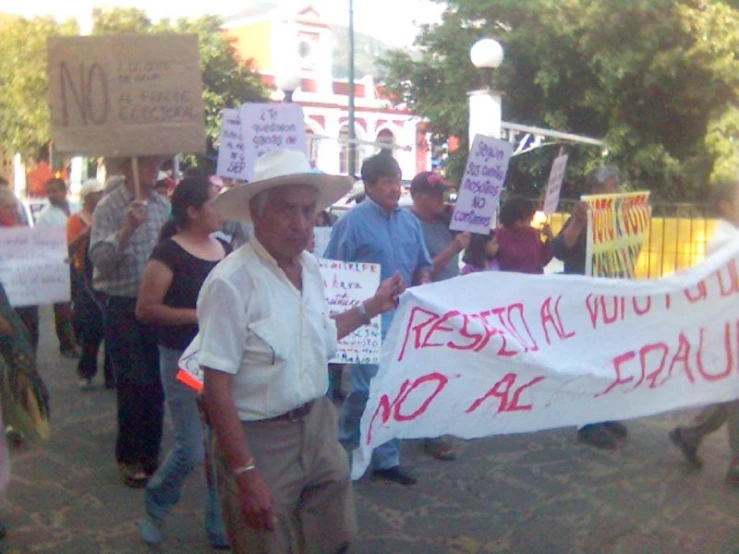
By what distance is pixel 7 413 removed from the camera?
13.5 ft

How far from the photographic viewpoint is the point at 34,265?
759cm

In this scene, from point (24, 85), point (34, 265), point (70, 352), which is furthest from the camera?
point (24, 85)

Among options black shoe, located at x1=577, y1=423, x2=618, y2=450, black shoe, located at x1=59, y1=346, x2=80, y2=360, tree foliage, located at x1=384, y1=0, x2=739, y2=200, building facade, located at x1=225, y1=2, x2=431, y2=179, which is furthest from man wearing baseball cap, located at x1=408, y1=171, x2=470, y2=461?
building facade, located at x1=225, y1=2, x2=431, y2=179

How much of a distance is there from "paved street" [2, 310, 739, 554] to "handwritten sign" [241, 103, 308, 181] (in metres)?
2.13

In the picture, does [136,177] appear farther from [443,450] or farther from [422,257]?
[443,450]

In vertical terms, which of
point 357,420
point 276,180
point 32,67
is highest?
point 32,67

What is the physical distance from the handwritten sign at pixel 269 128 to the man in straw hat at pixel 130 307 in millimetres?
1511

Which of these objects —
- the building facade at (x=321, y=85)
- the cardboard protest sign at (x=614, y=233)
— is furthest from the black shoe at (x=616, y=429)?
the building facade at (x=321, y=85)

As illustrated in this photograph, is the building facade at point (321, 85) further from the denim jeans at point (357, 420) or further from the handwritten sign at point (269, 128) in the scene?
the denim jeans at point (357, 420)

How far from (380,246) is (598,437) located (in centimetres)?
199

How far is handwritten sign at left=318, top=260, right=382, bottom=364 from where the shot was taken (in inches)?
218

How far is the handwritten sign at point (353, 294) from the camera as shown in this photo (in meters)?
5.55

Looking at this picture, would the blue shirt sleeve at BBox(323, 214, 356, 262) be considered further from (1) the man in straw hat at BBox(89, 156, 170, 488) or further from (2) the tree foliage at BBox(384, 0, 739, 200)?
(2) the tree foliage at BBox(384, 0, 739, 200)

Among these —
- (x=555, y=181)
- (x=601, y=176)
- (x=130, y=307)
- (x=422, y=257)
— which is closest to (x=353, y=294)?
(x=422, y=257)
